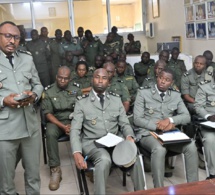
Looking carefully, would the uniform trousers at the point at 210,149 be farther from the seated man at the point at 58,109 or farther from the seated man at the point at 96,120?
the seated man at the point at 58,109

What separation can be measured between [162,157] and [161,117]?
0.51 meters

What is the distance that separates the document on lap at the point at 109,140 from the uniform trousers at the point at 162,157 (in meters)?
0.31

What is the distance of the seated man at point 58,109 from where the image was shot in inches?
119

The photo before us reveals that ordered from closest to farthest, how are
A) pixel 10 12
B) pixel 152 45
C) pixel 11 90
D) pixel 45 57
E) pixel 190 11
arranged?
1. pixel 11 90
2. pixel 190 11
3. pixel 45 57
4. pixel 10 12
5. pixel 152 45

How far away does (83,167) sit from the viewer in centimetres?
227

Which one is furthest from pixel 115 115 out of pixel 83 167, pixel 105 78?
pixel 83 167

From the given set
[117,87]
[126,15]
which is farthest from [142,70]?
[126,15]

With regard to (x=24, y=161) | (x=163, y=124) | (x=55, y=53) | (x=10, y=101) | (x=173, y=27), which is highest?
(x=173, y=27)

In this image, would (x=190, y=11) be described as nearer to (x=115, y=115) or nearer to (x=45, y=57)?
(x=45, y=57)

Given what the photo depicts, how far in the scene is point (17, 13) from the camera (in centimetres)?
792

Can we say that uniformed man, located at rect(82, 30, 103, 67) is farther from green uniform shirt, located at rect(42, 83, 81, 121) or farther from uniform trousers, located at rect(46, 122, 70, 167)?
uniform trousers, located at rect(46, 122, 70, 167)

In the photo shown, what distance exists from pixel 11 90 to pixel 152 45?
6.73 meters

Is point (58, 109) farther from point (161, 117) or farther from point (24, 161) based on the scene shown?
point (161, 117)

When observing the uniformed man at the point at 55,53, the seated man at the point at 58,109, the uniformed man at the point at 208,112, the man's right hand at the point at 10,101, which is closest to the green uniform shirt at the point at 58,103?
the seated man at the point at 58,109
